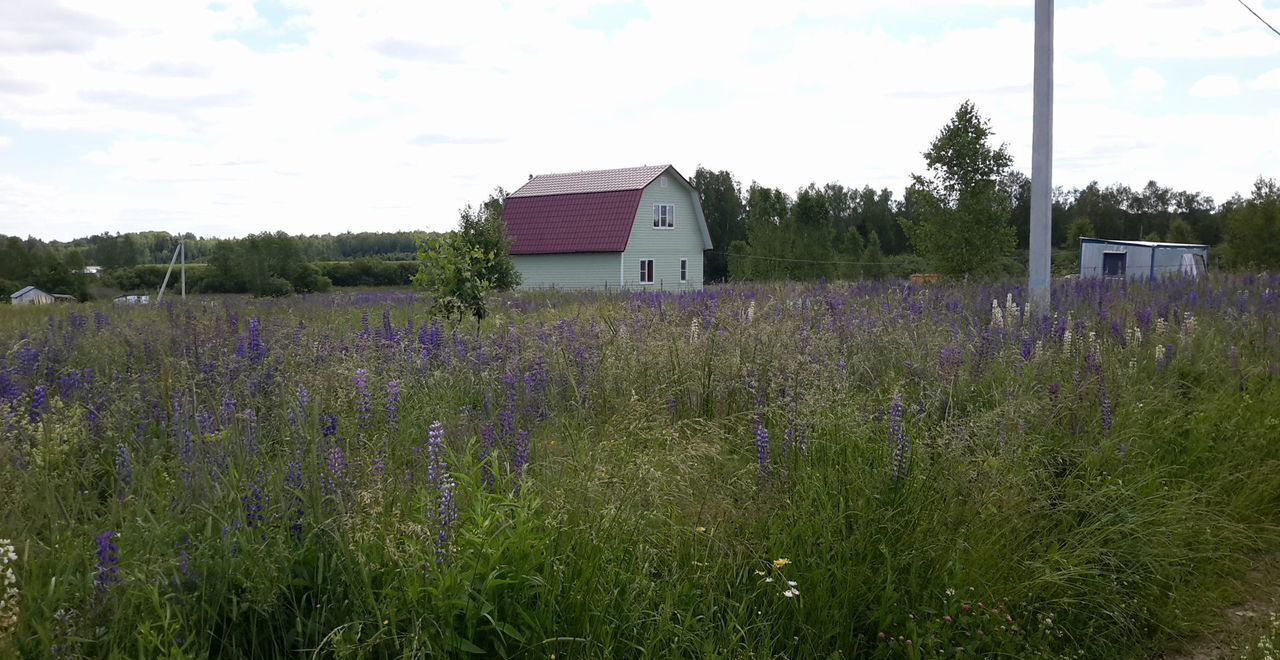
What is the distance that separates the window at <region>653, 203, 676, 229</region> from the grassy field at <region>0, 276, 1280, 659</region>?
39.1 meters

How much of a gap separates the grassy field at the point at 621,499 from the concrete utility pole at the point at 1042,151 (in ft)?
6.80

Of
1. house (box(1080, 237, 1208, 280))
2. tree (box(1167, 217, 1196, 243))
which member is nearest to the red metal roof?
house (box(1080, 237, 1208, 280))

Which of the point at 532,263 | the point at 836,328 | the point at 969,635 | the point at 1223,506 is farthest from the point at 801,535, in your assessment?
the point at 532,263

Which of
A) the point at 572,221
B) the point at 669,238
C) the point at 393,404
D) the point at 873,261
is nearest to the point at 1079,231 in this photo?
the point at 873,261

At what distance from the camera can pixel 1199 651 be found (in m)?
3.99

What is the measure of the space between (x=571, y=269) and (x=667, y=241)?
532 centimetres

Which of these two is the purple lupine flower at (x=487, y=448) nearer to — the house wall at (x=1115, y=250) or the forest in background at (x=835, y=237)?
the forest in background at (x=835, y=237)

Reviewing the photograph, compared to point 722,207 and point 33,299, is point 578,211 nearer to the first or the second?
point 33,299

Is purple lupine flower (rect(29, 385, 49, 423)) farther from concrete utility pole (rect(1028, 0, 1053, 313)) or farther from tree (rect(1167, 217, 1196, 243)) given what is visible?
tree (rect(1167, 217, 1196, 243))

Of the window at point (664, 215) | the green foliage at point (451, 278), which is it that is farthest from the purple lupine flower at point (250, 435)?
Answer: the window at point (664, 215)

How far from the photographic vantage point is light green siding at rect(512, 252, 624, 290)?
4353 centimetres

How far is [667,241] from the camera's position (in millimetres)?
46469

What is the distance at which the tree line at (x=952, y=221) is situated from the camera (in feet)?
74.4

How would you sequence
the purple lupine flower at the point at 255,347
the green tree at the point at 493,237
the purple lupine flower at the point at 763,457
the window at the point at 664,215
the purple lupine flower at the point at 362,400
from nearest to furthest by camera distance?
the purple lupine flower at the point at 763,457, the purple lupine flower at the point at 362,400, the purple lupine flower at the point at 255,347, the green tree at the point at 493,237, the window at the point at 664,215
